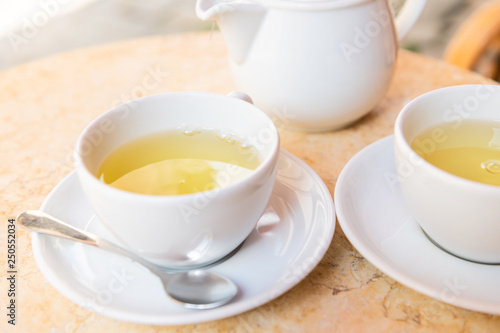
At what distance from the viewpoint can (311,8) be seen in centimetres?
73

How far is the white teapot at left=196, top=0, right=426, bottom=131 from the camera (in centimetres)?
75

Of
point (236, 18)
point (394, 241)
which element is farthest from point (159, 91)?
point (394, 241)

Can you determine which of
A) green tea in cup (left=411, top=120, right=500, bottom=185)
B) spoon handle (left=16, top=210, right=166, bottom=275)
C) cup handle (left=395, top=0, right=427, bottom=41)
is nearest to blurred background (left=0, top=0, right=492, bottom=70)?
cup handle (left=395, top=0, right=427, bottom=41)

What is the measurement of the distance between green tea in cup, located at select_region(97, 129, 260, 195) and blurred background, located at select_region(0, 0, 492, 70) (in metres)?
2.00

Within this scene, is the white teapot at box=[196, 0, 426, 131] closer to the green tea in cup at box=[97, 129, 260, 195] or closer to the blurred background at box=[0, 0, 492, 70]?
the green tea in cup at box=[97, 129, 260, 195]

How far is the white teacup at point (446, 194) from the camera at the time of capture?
514 mm

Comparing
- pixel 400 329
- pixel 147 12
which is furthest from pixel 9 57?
pixel 400 329

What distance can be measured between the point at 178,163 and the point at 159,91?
375mm

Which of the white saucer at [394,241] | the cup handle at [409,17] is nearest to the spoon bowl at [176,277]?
the white saucer at [394,241]

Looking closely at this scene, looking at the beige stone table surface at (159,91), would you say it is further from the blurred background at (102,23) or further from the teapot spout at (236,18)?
the blurred background at (102,23)

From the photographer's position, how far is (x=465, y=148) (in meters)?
0.64

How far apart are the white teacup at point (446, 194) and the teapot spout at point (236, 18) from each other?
27 centimetres

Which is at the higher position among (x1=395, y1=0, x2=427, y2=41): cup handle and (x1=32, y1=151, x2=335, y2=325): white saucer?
(x1=395, y1=0, x2=427, y2=41): cup handle

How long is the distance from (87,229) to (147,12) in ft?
8.04
